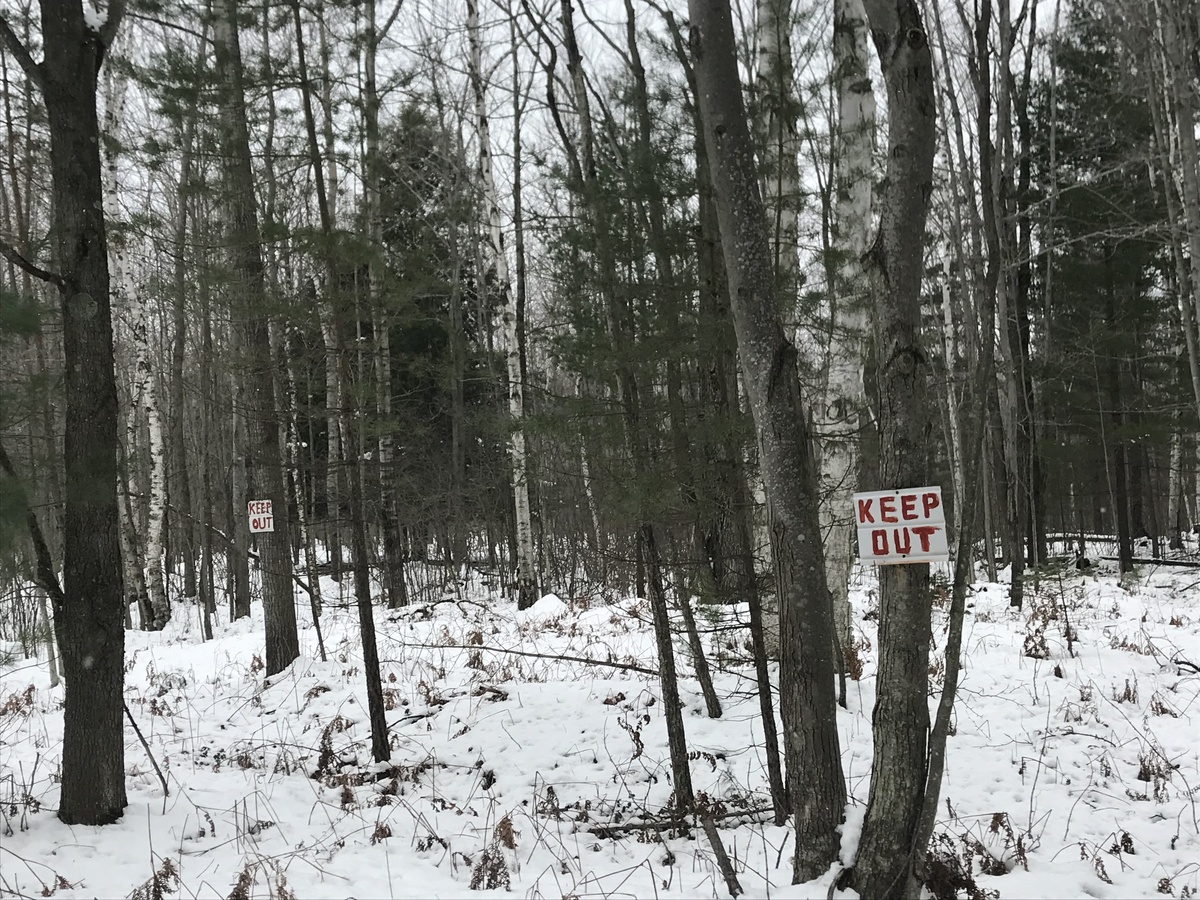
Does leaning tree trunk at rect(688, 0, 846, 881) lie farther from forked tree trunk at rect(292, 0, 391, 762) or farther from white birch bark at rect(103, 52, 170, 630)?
white birch bark at rect(103, 52, 170, 630)

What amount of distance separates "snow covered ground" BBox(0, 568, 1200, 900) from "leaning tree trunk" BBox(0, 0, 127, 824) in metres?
0.45

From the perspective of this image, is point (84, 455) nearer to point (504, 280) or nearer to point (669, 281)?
point (669, 281)

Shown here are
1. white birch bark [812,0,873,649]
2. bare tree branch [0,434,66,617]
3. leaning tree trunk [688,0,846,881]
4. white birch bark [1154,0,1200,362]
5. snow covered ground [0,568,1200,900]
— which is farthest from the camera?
white birch bark [1154,0,1200,362]

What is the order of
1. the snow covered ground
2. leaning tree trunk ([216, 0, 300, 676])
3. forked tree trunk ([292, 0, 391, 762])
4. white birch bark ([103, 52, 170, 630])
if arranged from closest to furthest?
the snow covered ground → forked tree trunk ([292, 0, 391, 762]) → leaning tree trunk ([216, 0, 300, 676]) → white birch bark ([103, 52, 170, 630])

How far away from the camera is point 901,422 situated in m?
3.10

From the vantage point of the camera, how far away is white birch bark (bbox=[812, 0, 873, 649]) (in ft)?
20.6

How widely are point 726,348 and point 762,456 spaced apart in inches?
52.1

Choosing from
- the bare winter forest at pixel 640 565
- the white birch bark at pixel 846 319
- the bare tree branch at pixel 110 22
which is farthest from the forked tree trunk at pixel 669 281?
the bare tree branch at pixel 110 22

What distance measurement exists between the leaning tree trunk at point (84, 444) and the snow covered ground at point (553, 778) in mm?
446

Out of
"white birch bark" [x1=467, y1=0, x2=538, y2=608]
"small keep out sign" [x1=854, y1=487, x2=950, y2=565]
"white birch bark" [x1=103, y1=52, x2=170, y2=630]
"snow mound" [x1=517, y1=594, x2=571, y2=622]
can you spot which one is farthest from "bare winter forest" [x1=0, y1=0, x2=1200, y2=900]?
"white birch bark" [x1=103, y1=52, x2=170, y2=630]

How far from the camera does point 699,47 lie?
3500 millimetres

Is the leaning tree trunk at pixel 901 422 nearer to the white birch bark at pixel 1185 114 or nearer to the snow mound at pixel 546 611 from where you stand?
the snow mound at pixel 546 611

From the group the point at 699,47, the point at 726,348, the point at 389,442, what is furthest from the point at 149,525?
the point at 699,47

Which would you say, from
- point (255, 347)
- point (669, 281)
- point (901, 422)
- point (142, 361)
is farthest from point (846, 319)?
point (142, 361)
